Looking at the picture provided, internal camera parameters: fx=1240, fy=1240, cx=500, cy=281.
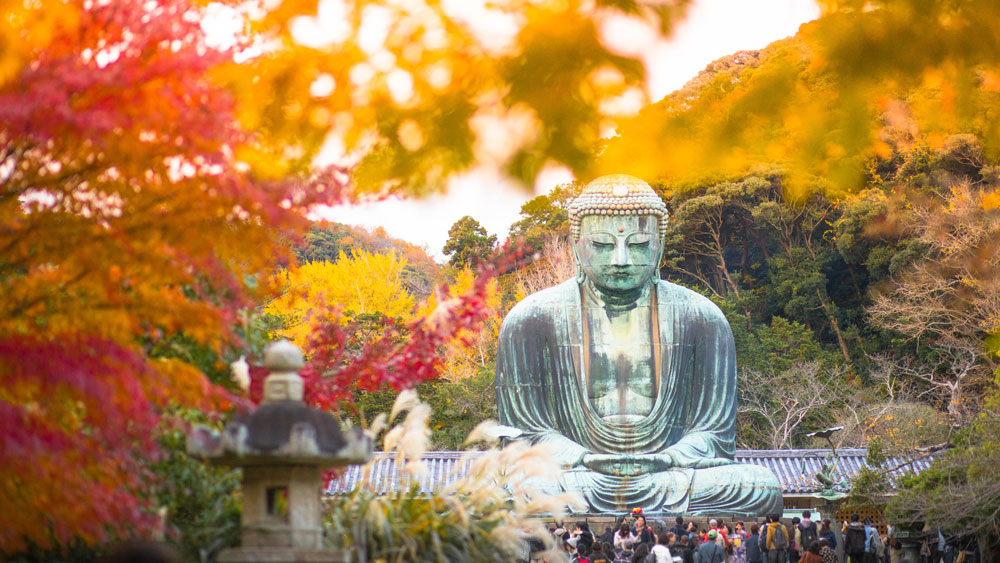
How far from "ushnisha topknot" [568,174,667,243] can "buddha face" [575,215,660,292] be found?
0.08 metres

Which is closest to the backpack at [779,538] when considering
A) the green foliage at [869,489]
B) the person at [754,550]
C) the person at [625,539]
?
the person at [754,550]

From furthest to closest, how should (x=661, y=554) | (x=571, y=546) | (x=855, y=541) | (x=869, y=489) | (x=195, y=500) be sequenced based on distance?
(x=869, y=489)
(x=855, y=541)
(x=571, y=546)
(x=661, y=554)
(x=195, y=500)

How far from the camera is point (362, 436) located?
575cm

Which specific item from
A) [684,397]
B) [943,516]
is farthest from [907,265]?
[943,516]

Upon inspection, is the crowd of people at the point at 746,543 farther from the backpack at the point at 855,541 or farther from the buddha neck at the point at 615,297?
the buddha neck at the point at 615,297

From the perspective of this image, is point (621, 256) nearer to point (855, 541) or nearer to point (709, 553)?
point (855, 541)

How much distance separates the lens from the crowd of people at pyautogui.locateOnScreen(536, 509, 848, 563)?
11.1 metres

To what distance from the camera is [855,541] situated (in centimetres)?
1420

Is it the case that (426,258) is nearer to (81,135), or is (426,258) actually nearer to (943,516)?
(943,516)

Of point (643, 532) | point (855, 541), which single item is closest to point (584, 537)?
point (643, 532)

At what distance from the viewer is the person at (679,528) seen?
13.1 metres

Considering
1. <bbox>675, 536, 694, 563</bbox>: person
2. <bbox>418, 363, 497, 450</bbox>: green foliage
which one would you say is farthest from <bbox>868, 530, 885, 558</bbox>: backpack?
<bbox>418, 363, 497, 450</bbox>: green foliage

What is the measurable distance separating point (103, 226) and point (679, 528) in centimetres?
910

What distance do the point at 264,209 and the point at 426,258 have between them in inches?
1922
